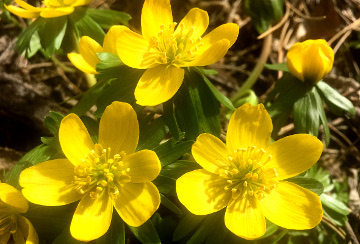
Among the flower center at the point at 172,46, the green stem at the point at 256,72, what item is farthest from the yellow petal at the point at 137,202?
the green stem at the point at 256,72

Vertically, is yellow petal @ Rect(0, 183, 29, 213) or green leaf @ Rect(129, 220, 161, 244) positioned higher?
yellow petal @ Rect(0, 183, 29, 213)

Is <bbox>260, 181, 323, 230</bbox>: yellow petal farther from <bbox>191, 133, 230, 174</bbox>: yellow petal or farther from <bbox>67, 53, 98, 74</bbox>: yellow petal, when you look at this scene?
<bbox>67, 53, 98, 74</bbox>: yellow petal

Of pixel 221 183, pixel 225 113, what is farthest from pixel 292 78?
pixel 221 183

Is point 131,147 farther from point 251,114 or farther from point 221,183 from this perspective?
point 251,114

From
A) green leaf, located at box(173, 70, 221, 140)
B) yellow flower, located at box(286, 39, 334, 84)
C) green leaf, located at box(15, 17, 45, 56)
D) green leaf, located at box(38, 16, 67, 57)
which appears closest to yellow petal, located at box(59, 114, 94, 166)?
green leaf, located at box(173, 70, 221, 140)

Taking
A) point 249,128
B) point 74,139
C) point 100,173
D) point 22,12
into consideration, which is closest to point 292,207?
point 249,128

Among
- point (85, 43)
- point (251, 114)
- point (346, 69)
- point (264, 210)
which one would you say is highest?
point (85, 43)

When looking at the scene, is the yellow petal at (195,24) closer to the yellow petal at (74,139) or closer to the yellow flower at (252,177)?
the yellow flower at (252,177)
